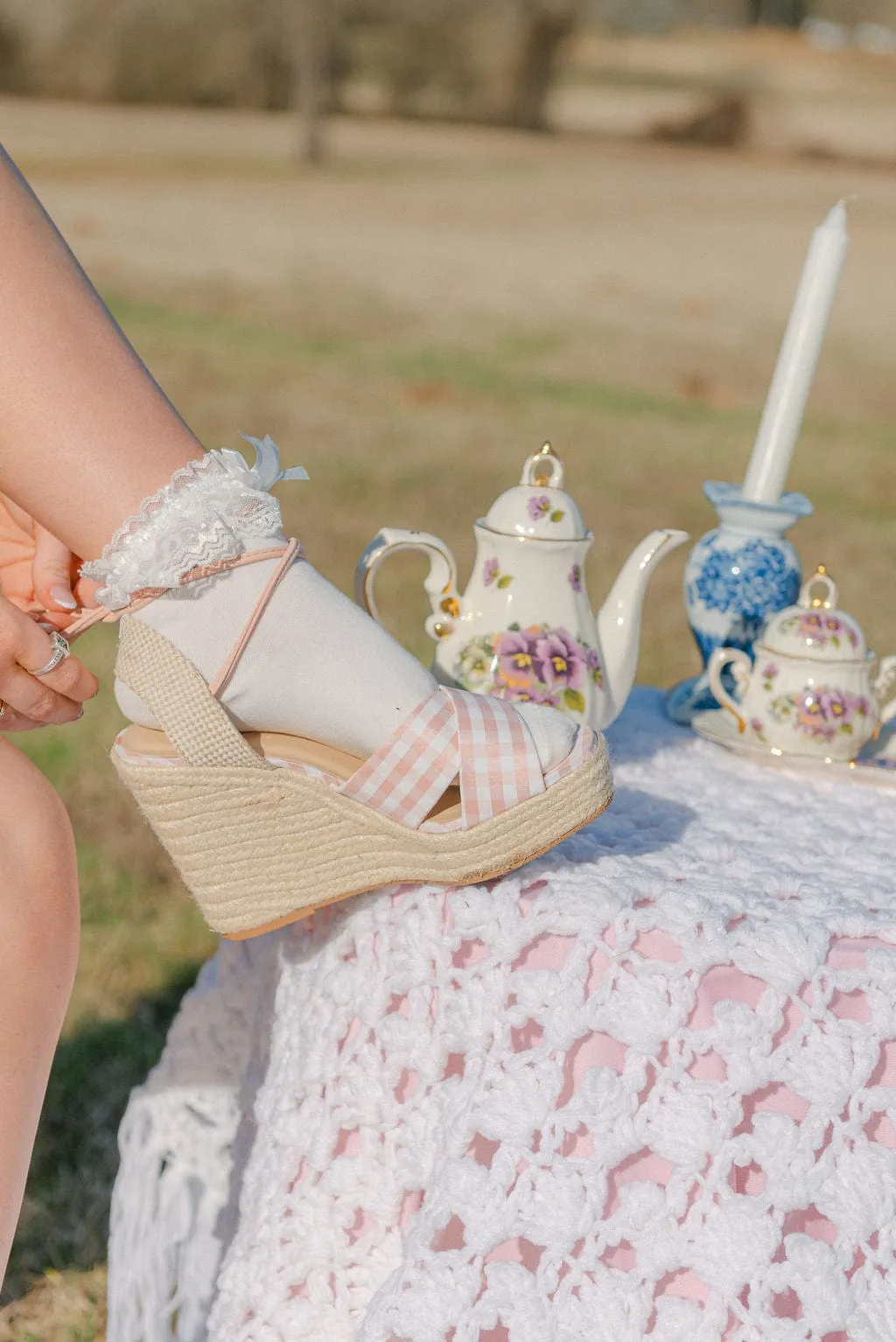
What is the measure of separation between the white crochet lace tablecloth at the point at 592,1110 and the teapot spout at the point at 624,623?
0.54ft

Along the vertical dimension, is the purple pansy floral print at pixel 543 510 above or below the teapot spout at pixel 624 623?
above

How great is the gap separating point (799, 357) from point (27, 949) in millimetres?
841

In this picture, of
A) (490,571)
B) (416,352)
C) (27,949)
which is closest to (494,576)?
(490,571)

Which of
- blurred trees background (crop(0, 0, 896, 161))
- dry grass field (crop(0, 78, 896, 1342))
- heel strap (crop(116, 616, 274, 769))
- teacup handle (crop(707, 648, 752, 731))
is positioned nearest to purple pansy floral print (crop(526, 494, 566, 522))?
teacup handle (crop(707, 648, 752, 731))

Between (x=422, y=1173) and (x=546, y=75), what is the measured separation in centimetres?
1230

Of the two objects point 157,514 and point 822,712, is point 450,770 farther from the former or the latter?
point 822,712

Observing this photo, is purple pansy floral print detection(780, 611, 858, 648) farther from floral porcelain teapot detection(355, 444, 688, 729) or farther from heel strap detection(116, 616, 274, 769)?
heel strap detection(116, 616, 274, 769)

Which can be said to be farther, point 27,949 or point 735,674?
point 735,674

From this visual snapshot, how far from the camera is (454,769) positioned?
0.82 meters

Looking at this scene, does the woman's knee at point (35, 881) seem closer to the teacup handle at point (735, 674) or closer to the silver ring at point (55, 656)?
the silver ring at point (55, 656)

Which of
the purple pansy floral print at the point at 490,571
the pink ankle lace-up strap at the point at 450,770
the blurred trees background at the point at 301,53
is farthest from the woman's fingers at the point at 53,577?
the blurred trees background at the point at 301,53

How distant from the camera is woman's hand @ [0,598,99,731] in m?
0.78

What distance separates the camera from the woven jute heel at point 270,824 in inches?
31.4

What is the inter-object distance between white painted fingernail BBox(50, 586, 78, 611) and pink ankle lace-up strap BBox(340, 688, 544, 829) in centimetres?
21
